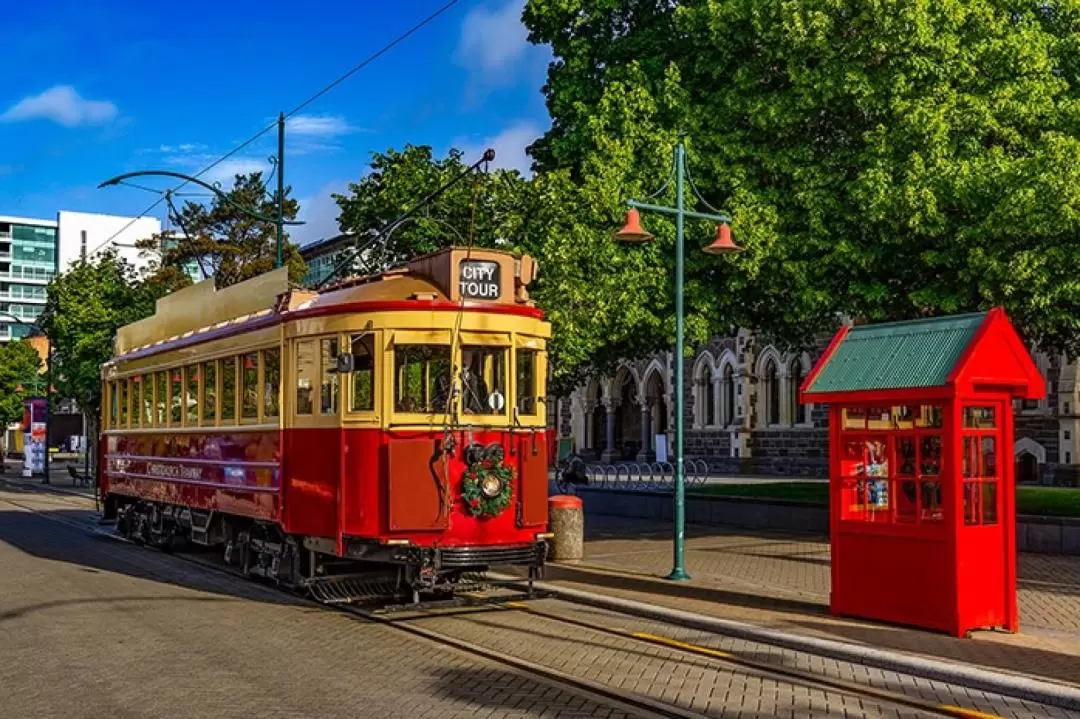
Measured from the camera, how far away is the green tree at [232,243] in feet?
120

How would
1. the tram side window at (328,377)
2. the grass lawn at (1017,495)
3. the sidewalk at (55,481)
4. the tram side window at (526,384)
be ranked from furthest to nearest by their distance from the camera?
1. the sidewalk at (55,481)
2. the grass lawn at (1017,495)
3. the tram side window at (526,384)
4. the tram side window at (328,377)

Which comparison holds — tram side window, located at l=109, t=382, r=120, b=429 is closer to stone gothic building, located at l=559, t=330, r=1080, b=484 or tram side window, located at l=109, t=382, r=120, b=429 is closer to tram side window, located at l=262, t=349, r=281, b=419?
tram side window, located at l=262, t=349, r=281, b=419

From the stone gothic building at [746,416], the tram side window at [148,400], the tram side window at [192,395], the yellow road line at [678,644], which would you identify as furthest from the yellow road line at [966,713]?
the stone gothic building at [746,416]

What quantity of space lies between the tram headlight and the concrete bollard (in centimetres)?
450

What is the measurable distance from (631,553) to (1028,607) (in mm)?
6742

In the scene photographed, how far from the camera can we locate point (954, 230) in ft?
57.2

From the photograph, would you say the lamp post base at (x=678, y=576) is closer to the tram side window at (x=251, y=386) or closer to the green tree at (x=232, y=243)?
the tram side window at (x=251, y=386)

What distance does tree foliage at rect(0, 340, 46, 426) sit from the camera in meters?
75.1

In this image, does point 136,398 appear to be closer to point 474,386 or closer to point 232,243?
point 474,386

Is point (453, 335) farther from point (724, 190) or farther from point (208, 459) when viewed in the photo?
point (724, 190)

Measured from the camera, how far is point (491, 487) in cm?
1246

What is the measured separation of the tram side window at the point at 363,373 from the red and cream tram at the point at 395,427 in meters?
0.01

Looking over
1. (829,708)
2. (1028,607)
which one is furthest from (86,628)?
(1028,607)

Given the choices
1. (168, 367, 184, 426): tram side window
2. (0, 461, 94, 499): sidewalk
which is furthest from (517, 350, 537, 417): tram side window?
(0, 461, 94, 499): sidewalk
